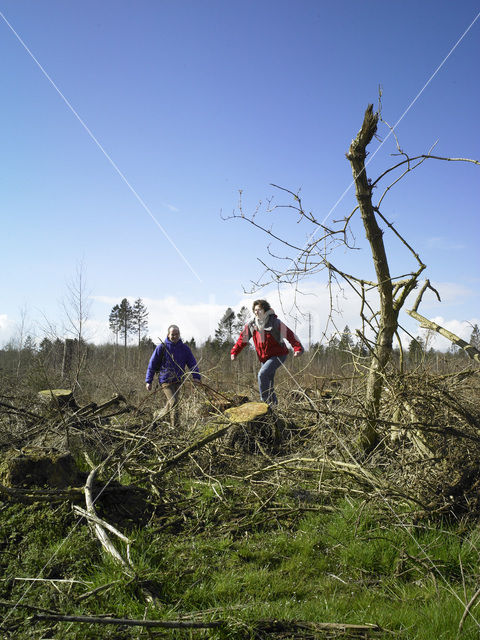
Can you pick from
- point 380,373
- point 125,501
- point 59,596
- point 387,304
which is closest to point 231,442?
point 125,501

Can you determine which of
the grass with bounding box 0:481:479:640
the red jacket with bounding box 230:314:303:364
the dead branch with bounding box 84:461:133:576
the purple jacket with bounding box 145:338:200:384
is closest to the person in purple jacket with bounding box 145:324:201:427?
the purple jacket with bounding box 145:338:200:384

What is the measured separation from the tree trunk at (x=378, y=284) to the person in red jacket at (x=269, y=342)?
2676 mm

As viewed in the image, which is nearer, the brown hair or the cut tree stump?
the cut tree stump

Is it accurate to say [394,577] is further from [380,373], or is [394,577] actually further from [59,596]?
[59,596]

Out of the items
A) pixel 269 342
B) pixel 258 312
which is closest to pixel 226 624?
pixel 269 342

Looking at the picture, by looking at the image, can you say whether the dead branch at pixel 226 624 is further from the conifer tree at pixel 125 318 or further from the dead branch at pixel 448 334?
the conifer tree at pixel 125 318

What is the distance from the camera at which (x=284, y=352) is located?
7.26m

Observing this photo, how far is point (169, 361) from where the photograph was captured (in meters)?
7.88

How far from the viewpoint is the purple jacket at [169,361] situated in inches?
306

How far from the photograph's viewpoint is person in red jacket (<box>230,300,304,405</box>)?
281 inches

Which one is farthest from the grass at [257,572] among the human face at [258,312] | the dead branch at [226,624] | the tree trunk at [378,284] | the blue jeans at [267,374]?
the human face at [258,312]

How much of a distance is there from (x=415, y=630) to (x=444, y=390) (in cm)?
218

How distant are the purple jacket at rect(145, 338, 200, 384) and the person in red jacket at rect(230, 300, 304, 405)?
1156 millimetres

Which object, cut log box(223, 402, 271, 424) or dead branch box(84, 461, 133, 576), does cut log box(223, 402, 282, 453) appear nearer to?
cut log box(223, 402, 271, 424)
